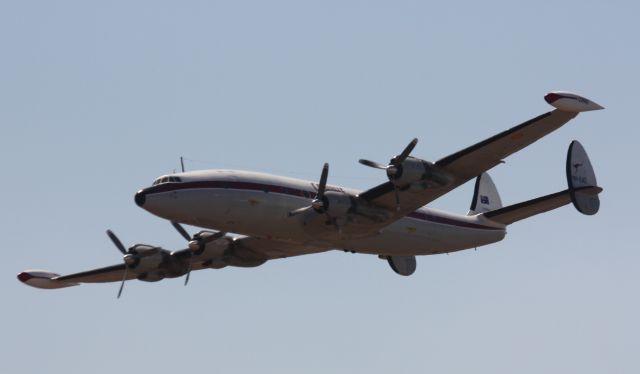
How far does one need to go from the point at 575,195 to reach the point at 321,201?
37.6ft

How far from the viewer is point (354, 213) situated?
45.2 metres

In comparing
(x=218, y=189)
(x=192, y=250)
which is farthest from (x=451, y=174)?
(x=192, y=250)

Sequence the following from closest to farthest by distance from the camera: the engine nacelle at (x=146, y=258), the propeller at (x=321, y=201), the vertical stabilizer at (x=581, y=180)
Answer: the propeller at (x=321, y=201)
the vertical stabilizer at (x=581, y=180)
the engine nacelle at (x=146, y=258)

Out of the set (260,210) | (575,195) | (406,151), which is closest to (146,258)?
(260,210)

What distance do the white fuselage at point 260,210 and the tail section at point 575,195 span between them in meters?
4.89

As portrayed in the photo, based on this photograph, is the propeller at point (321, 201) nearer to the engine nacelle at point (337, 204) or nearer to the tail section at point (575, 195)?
the engine nacelle at point (337, 204)

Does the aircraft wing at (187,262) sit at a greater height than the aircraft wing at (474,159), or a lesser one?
lesser

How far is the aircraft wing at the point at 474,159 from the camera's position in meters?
41.7

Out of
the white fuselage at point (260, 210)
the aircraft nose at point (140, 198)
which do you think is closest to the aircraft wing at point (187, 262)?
the white fuselage at point (260, 210)

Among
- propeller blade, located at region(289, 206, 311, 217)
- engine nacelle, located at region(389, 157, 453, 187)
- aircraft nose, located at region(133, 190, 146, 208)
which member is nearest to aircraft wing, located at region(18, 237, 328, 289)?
propeller blade, located at region(289, 206, 311, 217)

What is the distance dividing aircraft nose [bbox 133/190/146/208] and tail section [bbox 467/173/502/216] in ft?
61.7

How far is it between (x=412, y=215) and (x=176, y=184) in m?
11.6

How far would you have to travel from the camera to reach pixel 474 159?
43312mm

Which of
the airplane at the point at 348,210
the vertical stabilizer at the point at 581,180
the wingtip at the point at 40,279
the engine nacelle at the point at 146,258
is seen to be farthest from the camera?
the wingtip at the point at 40,279
